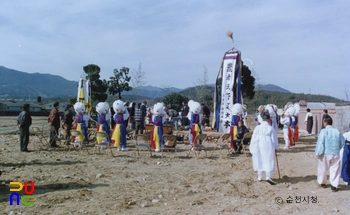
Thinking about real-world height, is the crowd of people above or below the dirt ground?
above

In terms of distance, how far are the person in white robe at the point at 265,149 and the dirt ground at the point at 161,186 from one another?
1.15ft

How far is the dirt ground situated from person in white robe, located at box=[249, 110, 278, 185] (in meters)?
0.35

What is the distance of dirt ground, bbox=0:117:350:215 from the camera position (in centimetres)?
520

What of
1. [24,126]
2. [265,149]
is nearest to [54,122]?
[24,126]

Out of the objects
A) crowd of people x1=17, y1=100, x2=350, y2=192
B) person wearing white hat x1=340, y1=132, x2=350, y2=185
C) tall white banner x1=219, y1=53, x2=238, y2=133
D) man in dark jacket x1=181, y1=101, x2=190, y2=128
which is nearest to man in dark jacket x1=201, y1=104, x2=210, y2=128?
crowd of people x1=17, y1=100, x2=350, y2=192

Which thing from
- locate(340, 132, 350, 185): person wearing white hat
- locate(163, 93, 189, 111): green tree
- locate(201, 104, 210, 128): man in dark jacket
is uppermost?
locate(163, 93, 189, 111): green tree

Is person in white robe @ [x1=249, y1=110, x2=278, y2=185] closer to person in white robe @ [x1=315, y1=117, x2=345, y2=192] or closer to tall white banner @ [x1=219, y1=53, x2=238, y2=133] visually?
person in white robe @ [x1=315, y1=117, x2=345, y2=192]

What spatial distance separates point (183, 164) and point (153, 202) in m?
3.57

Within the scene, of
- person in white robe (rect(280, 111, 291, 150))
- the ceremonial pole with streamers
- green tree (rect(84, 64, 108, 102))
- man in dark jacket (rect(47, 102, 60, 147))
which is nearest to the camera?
man in dark jacket (rect(47, 102, 60, 147))

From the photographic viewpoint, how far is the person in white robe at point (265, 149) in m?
6.79

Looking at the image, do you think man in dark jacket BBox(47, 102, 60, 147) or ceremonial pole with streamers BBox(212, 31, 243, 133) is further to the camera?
ceremonial pole with streamers BBox(212, 31, 243, 133)

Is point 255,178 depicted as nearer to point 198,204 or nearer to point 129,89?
point 198,204

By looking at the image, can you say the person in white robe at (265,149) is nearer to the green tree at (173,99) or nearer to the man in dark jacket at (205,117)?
the man in dark jacket at (205,117)

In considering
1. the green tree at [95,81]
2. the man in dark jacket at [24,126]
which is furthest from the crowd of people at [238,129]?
the green tree at [95,81]
